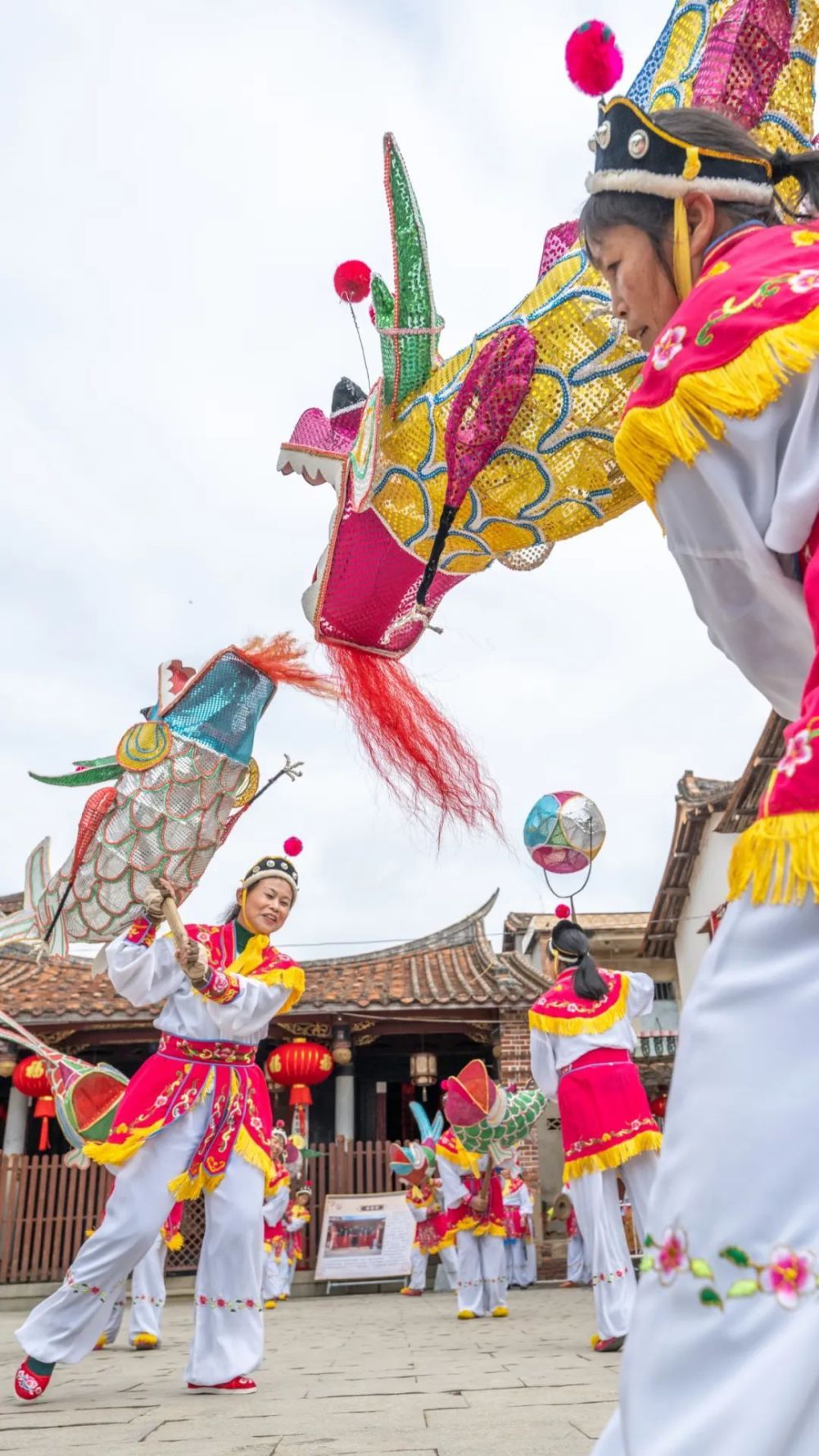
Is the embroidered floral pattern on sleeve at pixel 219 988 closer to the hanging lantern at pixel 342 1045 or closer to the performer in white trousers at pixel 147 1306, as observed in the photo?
the performer in white trousers at pixel 147 1306

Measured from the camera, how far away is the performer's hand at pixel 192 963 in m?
3.71

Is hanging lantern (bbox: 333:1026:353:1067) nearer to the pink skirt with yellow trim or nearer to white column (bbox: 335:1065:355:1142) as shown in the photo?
white column (bbox: 335:1065:355:1142)

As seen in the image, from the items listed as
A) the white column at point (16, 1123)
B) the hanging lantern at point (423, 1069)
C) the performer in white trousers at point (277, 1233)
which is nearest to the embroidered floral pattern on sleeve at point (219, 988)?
the performer in white trousers at point (277, 1233)

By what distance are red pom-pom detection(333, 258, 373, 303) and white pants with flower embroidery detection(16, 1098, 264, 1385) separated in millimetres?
2716

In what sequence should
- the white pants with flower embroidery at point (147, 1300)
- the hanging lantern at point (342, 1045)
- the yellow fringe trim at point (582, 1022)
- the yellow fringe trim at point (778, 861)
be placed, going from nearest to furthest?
1. the yellow fringe trim at point (778, 861)
2. the yellow fringe trim at point (582, 1022)
3. the white pants with flower embroidery at point (147, 1300)
4. the hanging lantern at point (342, 1045)

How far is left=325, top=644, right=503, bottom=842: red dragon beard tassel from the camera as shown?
336 centimetres

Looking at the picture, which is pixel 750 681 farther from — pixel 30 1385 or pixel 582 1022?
pixel 582 1022

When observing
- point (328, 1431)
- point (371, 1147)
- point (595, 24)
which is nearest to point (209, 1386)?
point (328, 1431)

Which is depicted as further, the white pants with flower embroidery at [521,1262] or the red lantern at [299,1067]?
the red lantern at [299,1067]

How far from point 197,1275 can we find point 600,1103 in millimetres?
2115

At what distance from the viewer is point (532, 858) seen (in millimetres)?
6352

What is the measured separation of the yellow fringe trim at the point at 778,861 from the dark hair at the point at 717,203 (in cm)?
80

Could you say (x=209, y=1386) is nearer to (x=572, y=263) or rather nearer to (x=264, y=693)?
(x=264, y=693)

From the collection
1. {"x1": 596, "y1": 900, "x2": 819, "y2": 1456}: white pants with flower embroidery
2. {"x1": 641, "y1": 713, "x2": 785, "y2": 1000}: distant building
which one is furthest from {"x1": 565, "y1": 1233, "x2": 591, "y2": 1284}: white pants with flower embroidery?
{"x1": 596, "y1": 900, "x2": 819, "y2": 1456}: white pants with flower embroidery
